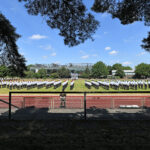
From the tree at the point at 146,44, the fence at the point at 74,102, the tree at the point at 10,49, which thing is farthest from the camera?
the fence at the point at 74,102

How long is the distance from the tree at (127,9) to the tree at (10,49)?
3052 mm

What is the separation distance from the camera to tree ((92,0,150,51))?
389cm

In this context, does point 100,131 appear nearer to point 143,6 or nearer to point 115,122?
point 115,122

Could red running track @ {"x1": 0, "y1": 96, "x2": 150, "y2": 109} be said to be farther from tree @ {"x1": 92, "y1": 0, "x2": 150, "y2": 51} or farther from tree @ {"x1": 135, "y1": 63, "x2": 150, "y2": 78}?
tree @ {"x1": 135, "y1": 63, "x2": 150, "y2": 78}

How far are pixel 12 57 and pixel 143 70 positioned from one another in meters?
96.8

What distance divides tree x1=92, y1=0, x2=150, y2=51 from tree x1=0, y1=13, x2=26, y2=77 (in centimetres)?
305

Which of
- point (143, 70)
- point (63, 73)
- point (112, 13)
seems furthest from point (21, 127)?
point (143, 70)

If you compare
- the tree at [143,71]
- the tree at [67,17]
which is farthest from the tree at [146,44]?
the tree at [143,71]

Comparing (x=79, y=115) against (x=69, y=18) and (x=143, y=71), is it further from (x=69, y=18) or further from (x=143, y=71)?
(x=143, y=71)

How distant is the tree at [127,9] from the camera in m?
3.89

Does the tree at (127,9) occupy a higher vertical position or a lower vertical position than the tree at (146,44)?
higher

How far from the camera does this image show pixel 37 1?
3912 millimetres

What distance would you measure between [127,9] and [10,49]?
4.20 m

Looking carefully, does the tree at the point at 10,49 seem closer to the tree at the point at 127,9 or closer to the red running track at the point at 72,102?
the red running track at the point at 72,102
